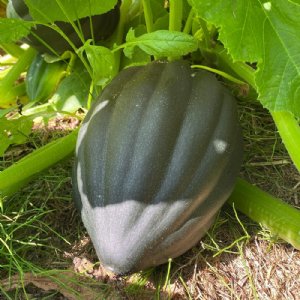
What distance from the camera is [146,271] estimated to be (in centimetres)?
169

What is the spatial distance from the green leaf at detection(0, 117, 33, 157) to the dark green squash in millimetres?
320

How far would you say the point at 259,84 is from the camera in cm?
146

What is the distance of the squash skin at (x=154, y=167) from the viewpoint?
5.01 feet

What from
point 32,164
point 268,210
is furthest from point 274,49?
point 32,164

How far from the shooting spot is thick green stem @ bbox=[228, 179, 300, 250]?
1.68m

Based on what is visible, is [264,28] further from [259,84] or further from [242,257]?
[242,257]

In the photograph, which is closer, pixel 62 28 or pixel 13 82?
pixel 62 28

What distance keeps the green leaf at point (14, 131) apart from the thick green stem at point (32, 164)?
88 mm

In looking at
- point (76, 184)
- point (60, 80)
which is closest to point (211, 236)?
point (76, 184)

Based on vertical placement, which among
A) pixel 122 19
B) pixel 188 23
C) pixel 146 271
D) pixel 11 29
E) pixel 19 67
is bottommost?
pixel 146 271

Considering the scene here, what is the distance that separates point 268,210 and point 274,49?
497 millimetres

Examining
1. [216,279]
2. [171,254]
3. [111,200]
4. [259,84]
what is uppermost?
[259,84]

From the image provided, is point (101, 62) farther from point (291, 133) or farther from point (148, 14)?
point (291, 133)

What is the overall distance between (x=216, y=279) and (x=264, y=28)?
27.1 inches
